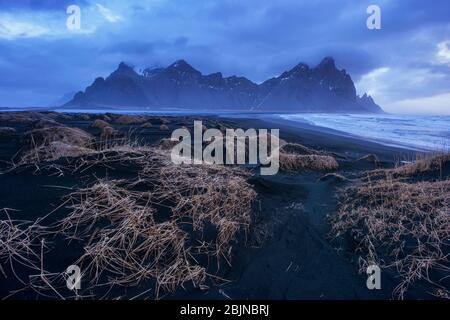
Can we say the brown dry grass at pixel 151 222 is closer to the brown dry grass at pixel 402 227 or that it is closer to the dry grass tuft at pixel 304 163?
the brown dry grass at pixel 402 227

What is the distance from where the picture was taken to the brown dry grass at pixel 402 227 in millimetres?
2920

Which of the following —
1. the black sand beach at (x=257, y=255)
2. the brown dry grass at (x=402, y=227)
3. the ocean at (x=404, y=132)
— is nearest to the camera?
the black sand beach at (x=257, y=255)

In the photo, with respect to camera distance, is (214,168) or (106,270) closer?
(106,270)

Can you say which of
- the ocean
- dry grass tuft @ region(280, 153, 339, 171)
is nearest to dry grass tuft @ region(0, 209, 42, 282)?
dry grass tuft @ region(280, 153, 339, 171)

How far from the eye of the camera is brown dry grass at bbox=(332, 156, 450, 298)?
9.58ft

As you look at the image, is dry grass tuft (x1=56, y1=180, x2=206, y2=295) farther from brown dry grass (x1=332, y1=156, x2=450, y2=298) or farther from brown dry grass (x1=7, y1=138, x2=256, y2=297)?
brown dry grass (x1=332, y1=156, x2=450, y2=298)

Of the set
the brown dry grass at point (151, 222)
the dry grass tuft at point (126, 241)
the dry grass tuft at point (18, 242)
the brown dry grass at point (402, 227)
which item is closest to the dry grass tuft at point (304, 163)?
the brown dry grass at point (402, 227)

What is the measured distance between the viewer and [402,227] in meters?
3.56

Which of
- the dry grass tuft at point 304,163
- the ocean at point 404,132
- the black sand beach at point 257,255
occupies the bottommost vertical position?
the black sand beach at point 257,255

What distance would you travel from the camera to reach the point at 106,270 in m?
2.71
